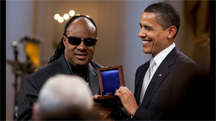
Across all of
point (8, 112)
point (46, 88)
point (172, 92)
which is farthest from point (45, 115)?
point (8, 112)

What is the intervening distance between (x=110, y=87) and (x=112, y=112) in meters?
0.25

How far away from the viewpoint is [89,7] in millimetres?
5758

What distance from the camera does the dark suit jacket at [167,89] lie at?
2.30 m

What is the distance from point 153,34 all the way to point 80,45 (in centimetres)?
77

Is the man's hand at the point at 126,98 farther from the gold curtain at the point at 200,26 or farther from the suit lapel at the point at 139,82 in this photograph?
the gold curtain at the point at 200,26

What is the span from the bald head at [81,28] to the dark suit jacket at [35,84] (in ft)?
1.07

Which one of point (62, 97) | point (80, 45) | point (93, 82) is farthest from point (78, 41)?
point (62, 97)

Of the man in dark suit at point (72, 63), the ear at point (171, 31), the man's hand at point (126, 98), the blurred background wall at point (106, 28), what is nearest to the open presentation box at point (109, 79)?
the man's hand at point (126, 98)

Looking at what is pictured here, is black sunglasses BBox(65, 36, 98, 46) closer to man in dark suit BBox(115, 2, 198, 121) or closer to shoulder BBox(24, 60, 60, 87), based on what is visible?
shoulder BBox(24, 60, 60, 87)

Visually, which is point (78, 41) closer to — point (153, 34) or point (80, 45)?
point (80, 45)

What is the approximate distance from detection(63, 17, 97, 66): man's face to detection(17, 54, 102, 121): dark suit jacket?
0.48 ft

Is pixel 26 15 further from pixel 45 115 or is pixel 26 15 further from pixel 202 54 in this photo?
pixel 45 115

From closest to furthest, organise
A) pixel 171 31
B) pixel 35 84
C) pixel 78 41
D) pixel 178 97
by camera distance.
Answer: pixel 178 97 → pixel 35 84 → pixel 78 41 → pixel 171 31

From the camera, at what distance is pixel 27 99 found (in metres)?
2.35
